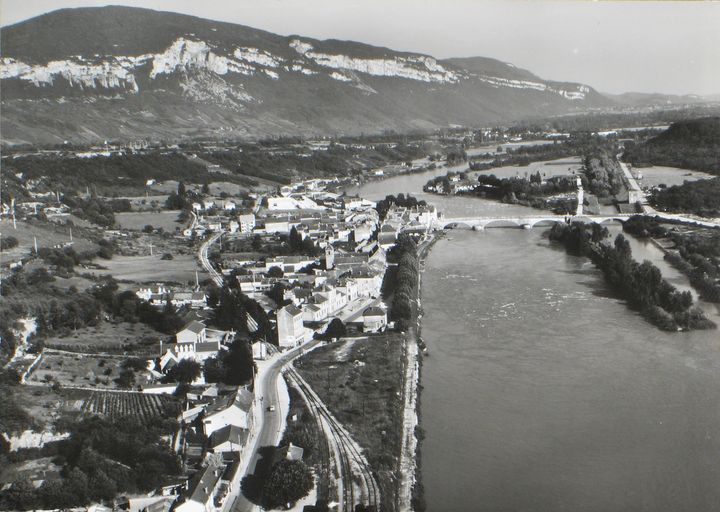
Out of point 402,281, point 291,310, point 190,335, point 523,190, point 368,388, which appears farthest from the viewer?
point 523,190

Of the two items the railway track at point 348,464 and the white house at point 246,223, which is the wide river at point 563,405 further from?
the white house at point 246,223

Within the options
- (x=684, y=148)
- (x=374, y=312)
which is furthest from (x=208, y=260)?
(x=684, y=148)

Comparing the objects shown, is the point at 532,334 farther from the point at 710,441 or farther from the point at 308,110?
the point at 308,110

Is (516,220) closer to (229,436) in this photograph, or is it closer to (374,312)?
(374,312)

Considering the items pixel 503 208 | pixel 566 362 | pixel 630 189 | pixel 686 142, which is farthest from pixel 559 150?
pixel 566 362

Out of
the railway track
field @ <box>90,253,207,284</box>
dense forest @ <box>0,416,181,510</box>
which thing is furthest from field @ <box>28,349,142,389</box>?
field @ <box>90,253,207,284</box>

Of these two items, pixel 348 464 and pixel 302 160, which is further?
pixel 302 160

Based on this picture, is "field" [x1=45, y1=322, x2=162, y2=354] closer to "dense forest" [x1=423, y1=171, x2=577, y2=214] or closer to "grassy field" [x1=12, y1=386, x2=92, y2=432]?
"grassy field" [x1=12, y1=386, x2=92, y2=432]
